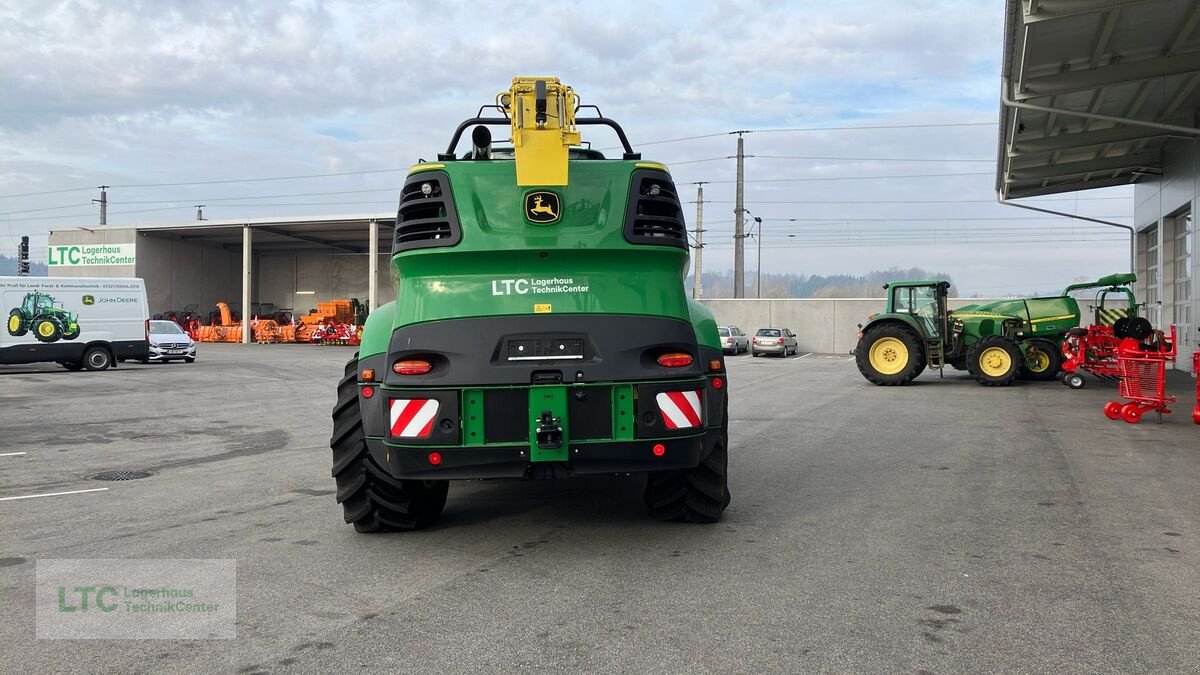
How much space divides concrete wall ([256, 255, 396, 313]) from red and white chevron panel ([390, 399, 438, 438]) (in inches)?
2185

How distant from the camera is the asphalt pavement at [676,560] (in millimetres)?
3914

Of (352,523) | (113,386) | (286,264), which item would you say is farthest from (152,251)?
(352,523)

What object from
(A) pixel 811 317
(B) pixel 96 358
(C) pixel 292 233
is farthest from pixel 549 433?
(C) pixel 292 233

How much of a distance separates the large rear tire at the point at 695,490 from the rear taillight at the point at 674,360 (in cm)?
82

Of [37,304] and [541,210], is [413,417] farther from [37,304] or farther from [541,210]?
[37,304]

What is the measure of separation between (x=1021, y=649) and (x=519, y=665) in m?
2.19

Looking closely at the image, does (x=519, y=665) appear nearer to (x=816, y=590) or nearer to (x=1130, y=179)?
(x=816, y=590)

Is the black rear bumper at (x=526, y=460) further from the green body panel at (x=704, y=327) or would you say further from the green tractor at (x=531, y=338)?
Result: the green body panel at (x=704, y=327)

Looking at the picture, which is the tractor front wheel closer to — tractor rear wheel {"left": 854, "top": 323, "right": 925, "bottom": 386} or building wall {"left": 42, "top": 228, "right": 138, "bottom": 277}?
tractor rear wheel {"left": 854, "top": 323, "right": 925, "bottom": 386}

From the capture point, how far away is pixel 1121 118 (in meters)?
15.5

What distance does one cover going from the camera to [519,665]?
375 centimetres

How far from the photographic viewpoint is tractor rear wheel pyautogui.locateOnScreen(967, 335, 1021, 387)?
19734mm

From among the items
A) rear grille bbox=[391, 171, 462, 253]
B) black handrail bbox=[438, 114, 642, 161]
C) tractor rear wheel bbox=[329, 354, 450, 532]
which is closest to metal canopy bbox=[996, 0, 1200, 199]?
black handrail bbox=[438, 114, 642, 161]

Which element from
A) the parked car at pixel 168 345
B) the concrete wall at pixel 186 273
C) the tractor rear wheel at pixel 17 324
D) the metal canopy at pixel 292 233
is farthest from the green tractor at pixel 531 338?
the concrete wall at pixel 186 273
